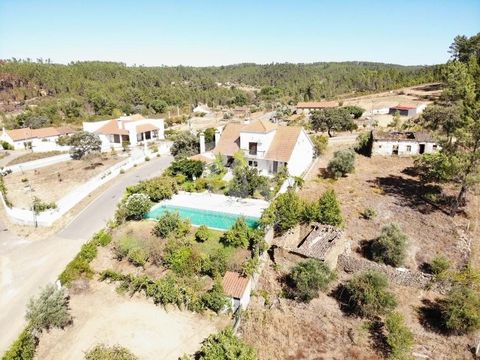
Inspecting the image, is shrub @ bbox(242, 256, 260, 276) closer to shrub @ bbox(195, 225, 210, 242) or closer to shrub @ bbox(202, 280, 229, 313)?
shrub @ bbox(202, 280, 229, 313)

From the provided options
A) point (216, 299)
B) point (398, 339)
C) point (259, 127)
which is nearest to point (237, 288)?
point (216, 299)

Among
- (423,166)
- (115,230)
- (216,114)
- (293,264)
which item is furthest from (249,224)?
(216,114)

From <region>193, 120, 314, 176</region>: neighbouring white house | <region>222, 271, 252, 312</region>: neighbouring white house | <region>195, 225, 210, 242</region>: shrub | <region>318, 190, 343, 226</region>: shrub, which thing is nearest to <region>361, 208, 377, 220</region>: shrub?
<region>318, 190, 343, 226</region>: shrub

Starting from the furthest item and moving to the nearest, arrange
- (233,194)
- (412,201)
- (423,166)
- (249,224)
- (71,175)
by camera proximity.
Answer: (71,175)
(423,166)
(233,194)
(412,201)
(249,224)

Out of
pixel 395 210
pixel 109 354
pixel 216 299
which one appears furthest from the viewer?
pixel 395 210

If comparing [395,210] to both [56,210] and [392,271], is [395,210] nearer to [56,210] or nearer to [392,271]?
[392,271]

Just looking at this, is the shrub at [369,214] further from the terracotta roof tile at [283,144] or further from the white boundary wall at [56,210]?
the white boundary wall at [56,210]

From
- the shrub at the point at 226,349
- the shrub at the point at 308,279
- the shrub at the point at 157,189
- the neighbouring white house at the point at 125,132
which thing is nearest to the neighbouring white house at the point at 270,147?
the shrub at the point at 157,189

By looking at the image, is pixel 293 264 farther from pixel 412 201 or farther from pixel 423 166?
pixel 423 166

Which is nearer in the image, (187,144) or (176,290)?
(176,290)
